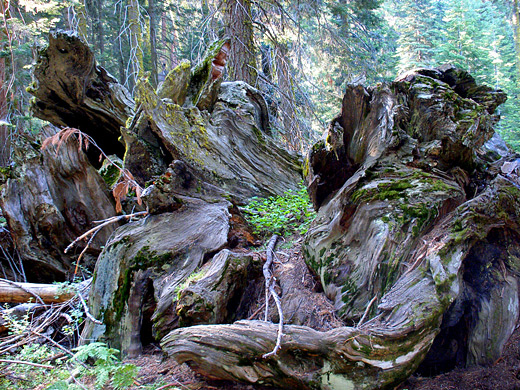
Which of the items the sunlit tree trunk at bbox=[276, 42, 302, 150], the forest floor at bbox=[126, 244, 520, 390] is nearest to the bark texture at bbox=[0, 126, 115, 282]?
the forest floor at bbox=[126, 244, 520, 390]

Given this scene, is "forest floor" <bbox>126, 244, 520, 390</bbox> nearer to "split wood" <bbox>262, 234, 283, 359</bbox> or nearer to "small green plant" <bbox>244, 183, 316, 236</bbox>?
"split wood" <bbox>262, 234, 283, 359</bbox>

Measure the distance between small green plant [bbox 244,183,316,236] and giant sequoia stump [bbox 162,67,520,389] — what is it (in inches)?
32.7

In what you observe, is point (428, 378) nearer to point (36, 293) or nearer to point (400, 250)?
point (400, 250)

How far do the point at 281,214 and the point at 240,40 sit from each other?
530 centimetres

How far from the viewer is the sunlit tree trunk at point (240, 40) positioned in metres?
8.48

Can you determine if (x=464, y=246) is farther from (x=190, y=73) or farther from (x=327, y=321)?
(x=190, y=73)

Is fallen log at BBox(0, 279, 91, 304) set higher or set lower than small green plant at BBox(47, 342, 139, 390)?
lower

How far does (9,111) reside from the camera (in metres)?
9.72

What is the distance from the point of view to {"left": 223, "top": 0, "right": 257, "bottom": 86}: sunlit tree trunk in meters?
8.48

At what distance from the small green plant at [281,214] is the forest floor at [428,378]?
1.68m

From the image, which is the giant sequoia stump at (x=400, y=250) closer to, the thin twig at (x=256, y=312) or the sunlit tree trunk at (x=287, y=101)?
the thin twig at (x=256, y=312)

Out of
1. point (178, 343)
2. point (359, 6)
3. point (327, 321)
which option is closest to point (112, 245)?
point (178, 343)

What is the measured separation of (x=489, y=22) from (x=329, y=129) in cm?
4612

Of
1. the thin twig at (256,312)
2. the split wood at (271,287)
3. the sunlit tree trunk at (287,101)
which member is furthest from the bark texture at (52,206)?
the sunlit tree trunk at (287,101)
